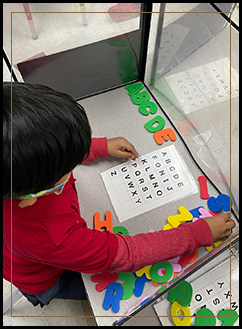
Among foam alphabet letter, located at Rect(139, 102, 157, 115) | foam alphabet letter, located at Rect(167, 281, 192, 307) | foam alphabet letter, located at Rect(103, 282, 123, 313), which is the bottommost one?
foam alphabet letter, located at Rect(167, 281, 192, 307)

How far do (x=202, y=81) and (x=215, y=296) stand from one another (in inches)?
21.2

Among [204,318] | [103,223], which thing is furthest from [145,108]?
[204,318]

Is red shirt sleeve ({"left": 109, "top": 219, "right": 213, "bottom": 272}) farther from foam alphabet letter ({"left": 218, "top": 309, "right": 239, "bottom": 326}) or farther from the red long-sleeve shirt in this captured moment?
foam alphabet letter ({"left": 218, "top": 309, "right": 239, "bottom": 326})

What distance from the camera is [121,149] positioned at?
85 centimetres

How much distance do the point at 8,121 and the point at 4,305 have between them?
2.87 ft

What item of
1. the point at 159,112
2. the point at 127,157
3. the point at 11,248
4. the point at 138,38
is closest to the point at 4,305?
the point at 11,248

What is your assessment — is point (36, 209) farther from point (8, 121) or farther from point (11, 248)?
point (8, 121)

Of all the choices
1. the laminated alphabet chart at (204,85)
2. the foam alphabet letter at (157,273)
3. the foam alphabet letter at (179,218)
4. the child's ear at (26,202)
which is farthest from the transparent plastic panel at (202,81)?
the child's ear at (26,202)

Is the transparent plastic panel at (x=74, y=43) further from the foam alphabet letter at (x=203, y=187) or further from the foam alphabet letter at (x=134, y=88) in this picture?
the foam alphabet letter at (x=203, y=187)

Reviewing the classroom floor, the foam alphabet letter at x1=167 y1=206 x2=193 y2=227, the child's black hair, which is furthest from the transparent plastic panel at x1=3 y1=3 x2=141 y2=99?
the foam alphabet letter at x1=167 y1=206 x2=193 y2=227

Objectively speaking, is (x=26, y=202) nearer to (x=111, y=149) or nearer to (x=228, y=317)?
(x=111, y=149)

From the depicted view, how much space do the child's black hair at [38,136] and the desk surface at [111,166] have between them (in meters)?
0.33

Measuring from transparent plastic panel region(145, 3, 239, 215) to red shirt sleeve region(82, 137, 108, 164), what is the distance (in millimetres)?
241

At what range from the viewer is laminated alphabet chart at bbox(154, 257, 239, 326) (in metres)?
0.71
